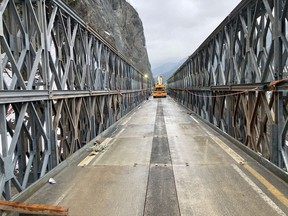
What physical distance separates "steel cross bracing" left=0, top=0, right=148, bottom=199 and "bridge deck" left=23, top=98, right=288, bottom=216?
79 centimetres

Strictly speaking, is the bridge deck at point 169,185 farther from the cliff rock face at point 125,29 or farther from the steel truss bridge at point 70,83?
the cliff rock face at point 125,29

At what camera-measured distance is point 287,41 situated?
5.29 metres

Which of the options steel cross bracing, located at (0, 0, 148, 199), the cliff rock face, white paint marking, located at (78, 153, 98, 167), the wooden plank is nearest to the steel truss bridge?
steel cross bracing, located at (0, 0, 148, 199)

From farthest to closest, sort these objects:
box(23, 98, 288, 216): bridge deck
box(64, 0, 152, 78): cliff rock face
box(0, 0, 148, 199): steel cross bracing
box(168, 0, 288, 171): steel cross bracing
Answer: box(64, 0, 152, 78): cliff rock face < box(168, 0, 288, 171): steel cross bracing < box(0, 0, 148, 199): steel cross bracing < box(23, 98, 288, 216): bridge deck

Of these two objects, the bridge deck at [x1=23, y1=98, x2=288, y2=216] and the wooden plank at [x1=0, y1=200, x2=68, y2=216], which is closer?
the wooden plank at [x1=0, y1=200, x2=68, y2=216]

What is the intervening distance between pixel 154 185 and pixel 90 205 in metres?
1.36

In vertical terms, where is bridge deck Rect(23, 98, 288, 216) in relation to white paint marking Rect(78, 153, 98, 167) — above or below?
below

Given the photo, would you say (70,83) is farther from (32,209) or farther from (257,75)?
(257,75)

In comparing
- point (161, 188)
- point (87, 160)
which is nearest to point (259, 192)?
point (161, 188)

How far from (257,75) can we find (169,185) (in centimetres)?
341

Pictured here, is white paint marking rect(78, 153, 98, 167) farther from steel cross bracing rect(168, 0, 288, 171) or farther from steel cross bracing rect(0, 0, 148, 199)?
steel cross bracing rect(168, 0, 288, 171)

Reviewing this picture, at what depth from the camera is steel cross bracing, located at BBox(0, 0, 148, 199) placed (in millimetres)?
4598

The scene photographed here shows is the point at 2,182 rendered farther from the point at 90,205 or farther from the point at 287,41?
the point at 287,41

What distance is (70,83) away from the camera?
8.15 metres
